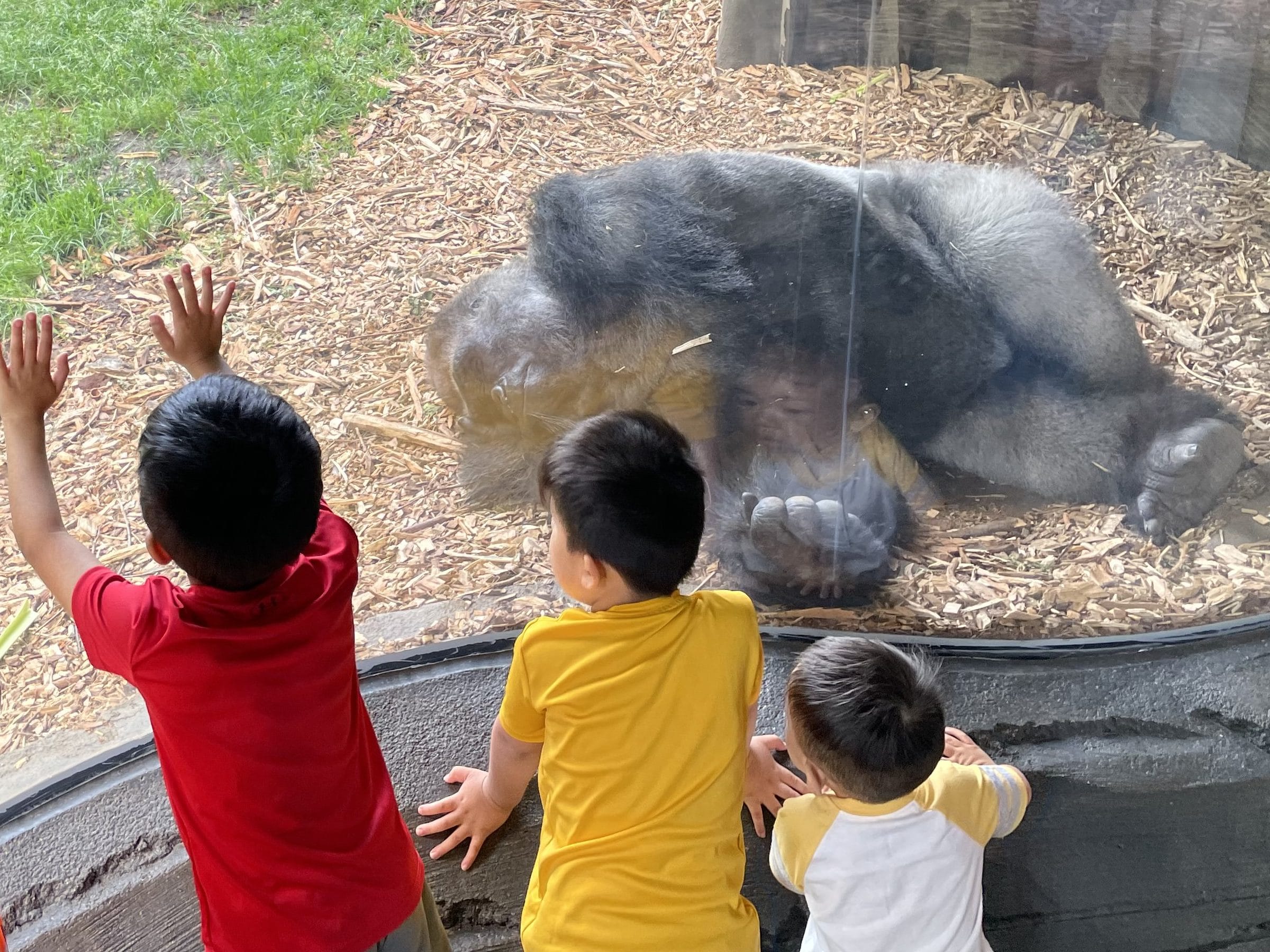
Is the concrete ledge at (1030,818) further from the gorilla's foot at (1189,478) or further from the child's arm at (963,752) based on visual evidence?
the gorilla's foot at (1189,478)

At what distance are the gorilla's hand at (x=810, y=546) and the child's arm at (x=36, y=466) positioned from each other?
1.40 metres

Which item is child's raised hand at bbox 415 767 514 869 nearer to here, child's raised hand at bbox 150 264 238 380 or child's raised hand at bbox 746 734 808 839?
child's raised hand at bbox 746 734 808 839

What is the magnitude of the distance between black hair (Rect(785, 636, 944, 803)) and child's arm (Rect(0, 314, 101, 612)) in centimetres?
95

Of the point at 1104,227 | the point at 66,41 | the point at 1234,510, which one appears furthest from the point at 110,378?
the point at 1234,510

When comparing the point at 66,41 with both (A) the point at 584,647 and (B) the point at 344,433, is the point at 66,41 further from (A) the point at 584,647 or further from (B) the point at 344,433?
(A) the point at 584,647

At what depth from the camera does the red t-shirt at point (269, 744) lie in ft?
4.13

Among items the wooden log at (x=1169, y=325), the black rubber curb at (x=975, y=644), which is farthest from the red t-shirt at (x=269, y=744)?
the wooden log at (x=1169, y=325)

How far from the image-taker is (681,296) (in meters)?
2.49

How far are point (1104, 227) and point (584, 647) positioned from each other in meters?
1.82

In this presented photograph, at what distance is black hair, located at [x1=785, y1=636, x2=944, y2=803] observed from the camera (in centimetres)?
140

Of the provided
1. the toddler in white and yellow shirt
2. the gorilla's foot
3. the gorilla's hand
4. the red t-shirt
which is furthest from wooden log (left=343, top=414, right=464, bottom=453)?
the gorilla's foot

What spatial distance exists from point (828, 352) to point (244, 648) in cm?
163

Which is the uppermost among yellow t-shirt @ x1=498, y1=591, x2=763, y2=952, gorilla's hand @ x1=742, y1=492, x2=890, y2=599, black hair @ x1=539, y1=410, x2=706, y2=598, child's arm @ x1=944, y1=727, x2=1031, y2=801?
black hair @ x1=539, y1=410, x2=706, y2=598

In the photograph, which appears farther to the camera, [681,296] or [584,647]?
[681,296]
